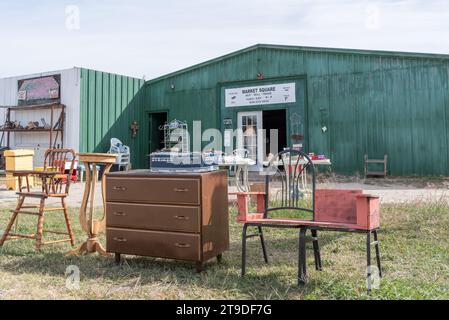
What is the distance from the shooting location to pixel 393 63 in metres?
11.9

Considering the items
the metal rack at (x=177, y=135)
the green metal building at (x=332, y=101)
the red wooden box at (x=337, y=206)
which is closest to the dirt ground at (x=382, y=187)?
the green metal building at (x=332, y=101)

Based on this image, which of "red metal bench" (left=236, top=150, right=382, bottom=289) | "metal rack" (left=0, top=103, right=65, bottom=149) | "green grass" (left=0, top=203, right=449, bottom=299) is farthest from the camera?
"metal rack" (left=0, top=103, right=65, bottom=149)

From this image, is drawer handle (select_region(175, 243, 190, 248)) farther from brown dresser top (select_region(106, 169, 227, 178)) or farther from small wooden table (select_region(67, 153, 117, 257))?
small wooden table (select_region(67, 153, 117, 257))

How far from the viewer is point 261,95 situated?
13.8 m

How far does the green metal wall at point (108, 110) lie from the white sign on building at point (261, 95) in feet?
12.4

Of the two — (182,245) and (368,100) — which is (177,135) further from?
(182,245)

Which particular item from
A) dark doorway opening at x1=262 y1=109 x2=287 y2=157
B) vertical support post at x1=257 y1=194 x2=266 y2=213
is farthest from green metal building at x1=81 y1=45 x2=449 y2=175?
vertical support post at x1=257 y1=194 x2=266 y2=213

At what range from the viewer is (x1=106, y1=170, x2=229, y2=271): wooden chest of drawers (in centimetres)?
344

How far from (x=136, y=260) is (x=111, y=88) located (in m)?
11.8

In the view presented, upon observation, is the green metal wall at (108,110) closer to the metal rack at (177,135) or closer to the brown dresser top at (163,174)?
the metal rack at (177,135)

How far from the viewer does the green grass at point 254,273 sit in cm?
294

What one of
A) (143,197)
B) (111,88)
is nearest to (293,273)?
(143,197)

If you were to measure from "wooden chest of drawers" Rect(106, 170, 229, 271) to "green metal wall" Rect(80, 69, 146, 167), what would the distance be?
10.7m

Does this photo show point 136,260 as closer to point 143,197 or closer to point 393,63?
point 143,197
